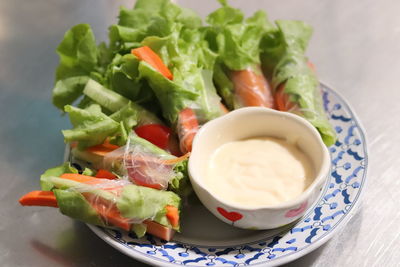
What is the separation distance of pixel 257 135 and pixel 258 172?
27cm

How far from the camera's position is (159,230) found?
1921mm

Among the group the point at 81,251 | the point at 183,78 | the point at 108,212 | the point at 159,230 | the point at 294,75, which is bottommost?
the point at 81,251

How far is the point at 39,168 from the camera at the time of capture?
260 cm

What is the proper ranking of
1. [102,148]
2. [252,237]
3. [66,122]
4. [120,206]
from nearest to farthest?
1. [120,206]
2. [252,237]
3. [102,148]
4. [66,122]

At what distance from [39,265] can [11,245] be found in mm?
180

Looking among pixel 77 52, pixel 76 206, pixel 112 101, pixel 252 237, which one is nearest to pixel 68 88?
pixel 77 52

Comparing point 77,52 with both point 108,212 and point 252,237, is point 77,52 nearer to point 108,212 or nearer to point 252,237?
point 108,212

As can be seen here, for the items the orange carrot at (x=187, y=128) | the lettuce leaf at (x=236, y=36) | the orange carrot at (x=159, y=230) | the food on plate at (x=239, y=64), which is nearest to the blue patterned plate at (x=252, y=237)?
the orange carrot at (x=159, y=230)

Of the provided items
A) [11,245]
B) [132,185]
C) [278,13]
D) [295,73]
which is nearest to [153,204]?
[132,185]

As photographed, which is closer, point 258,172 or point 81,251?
point 258,172

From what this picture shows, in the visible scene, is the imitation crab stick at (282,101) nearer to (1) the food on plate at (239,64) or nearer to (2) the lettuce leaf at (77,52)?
(1) the food on plate at (239,64)

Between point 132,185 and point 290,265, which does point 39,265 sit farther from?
point 290,265

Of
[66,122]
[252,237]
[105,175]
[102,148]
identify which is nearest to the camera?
[252,237]

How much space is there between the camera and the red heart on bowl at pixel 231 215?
1.86 meters
